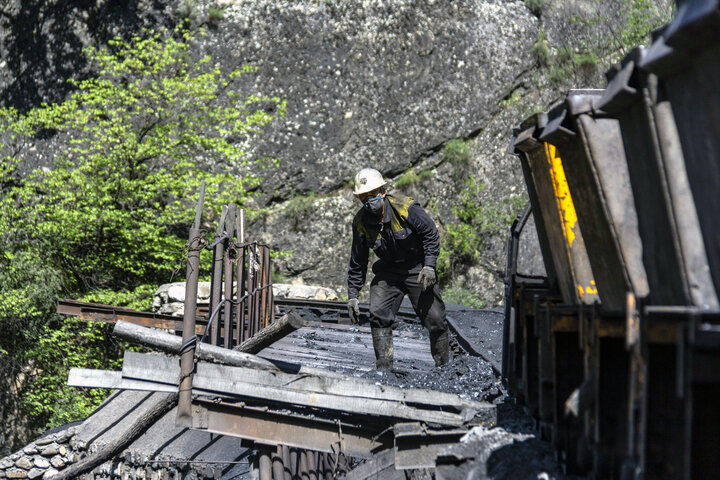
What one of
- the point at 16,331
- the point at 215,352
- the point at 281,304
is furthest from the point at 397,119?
the point at 215,352

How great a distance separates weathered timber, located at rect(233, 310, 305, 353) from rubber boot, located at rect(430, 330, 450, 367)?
1.63 metres

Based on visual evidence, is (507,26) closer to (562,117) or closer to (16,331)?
(16,331)

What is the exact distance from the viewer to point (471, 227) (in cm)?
1928

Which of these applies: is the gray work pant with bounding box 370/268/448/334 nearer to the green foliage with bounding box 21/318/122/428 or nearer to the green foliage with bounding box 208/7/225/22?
the green foliage with bounding box 21/318/122/428

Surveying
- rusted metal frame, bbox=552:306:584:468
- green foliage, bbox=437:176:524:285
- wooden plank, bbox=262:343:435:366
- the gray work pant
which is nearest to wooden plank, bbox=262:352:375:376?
wooden plank, bbox=262:343:435:366

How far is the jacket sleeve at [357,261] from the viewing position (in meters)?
7.14

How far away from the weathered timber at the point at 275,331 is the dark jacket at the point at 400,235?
1.39 meters

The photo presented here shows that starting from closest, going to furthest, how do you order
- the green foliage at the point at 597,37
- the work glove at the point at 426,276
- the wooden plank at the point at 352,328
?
the work glove at the point at 426,276, the wooden plank at the point at 352,328, the green foliage at the point at 597,37

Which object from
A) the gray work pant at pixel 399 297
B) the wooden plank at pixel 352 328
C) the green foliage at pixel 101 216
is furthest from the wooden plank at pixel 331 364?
the green foliage at pixel 101 216

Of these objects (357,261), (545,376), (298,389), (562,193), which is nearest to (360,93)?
(357,261)

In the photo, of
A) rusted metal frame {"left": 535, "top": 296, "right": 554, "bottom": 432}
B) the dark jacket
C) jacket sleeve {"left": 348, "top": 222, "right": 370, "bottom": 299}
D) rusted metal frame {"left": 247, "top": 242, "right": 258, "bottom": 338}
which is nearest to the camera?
rusted metal frame {"left": 535, "top": 296, "right": 554, "bottom": 432}

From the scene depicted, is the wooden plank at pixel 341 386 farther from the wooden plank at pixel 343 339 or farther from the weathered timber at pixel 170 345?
the wooden plank at pixel 343 339

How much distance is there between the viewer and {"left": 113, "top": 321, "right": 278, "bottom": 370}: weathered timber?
217 inches

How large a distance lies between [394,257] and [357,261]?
1.42 ft
